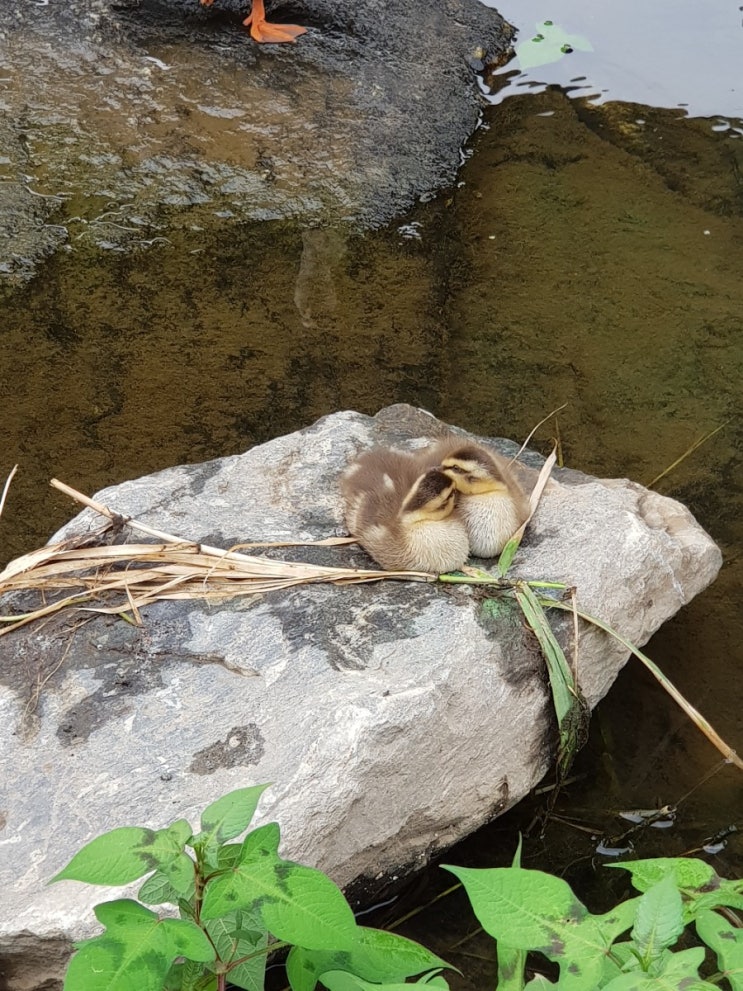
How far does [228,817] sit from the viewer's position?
210 centimetres

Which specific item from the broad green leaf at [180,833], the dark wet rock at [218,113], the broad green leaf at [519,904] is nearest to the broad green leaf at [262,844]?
the broad green leaf at [180,833]

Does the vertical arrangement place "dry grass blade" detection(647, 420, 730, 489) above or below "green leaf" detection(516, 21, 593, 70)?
below

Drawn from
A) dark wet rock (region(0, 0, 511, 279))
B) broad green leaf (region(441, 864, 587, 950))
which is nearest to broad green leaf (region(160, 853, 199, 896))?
broad green leaf (region(441, 864, 587, 950))

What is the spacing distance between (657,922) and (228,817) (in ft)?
2.60

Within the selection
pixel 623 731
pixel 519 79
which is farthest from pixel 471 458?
pixel 519 79

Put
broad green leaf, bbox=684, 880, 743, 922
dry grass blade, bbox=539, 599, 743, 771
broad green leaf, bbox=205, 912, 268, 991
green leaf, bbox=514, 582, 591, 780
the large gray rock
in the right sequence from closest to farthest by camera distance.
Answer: broad green leaf, bbox=205, 912, 268, 991 < broad green leaf, bbox=684, 880, 743, 922 < the large gray rock < green leaf, bbox=514, 582, 591, 780 < dry grass blade, bbox=539, 599, 743, 771

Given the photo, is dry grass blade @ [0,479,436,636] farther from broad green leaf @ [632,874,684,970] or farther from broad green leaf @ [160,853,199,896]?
broad green leaf @ [632,874,684,970]

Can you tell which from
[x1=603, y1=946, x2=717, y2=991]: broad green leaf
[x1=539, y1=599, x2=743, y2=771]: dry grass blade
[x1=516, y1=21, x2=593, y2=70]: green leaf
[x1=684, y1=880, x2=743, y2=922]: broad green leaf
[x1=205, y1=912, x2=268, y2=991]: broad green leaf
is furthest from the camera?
[x1=516, y1=21, x2=593, y2=70]: green leaf

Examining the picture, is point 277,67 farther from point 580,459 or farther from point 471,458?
point 471,458

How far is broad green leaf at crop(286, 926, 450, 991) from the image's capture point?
2.37 meters

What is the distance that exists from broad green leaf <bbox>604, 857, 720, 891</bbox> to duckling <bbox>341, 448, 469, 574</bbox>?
4.18 feet

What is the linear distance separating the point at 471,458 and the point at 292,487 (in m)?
0.75

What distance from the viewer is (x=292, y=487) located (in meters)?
4.01

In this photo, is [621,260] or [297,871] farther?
[621,260]
